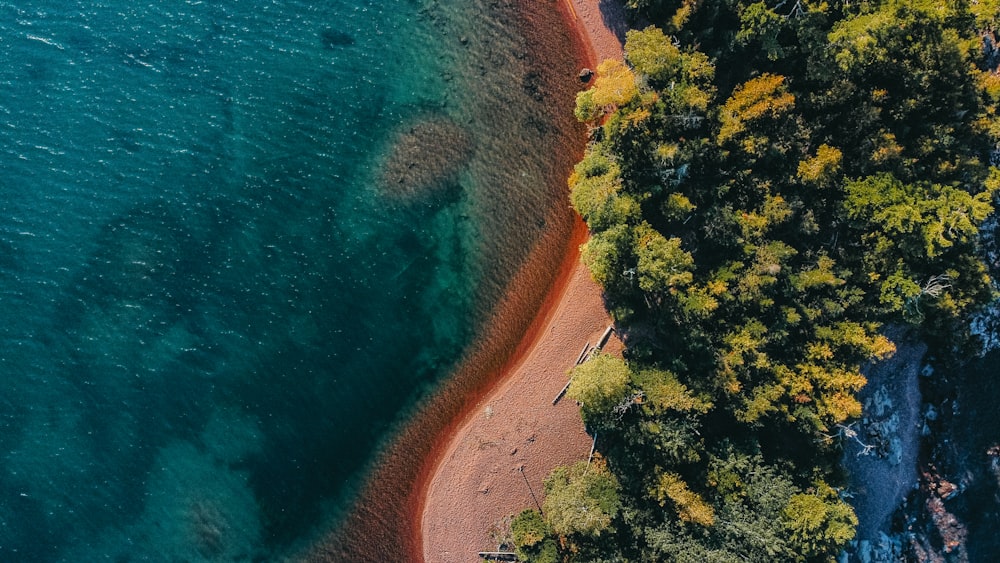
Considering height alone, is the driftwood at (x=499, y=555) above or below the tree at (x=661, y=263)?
below

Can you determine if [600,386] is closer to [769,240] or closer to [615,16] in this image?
[769,240]

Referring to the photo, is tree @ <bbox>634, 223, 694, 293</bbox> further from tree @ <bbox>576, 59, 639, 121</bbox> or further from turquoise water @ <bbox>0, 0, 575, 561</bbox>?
turquoise water @ <bbox>0, 0, 575, 561</bbox>

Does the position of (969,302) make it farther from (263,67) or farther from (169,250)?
(169,250)

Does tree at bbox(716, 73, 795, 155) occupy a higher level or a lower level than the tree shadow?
lower

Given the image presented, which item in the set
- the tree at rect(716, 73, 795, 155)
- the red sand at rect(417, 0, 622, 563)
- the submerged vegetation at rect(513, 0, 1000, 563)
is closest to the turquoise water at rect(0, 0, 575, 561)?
the red sand at rect(417, 0, 622, 563)

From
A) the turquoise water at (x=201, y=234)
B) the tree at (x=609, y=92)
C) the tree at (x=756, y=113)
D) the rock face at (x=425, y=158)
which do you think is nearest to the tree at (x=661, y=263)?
the tree at (x=756, y=113)

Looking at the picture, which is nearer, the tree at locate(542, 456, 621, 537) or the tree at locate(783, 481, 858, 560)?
the tree at locate(783, 481, 858, 560)

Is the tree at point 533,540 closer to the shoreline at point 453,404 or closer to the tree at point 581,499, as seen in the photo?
the tree at point 581,499
